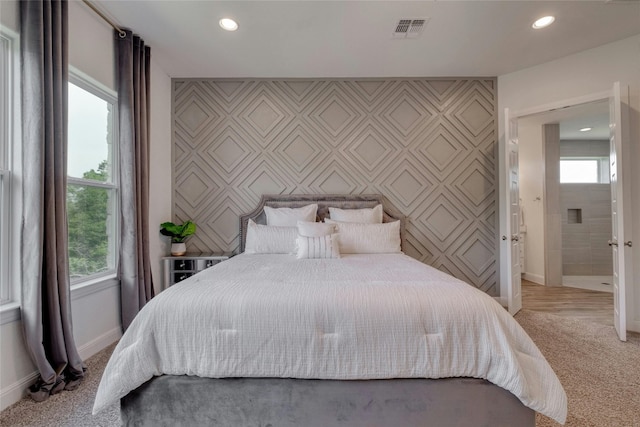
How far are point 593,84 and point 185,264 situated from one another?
4.75 meters

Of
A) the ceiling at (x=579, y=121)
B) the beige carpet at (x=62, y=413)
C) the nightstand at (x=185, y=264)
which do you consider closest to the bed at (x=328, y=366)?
the beige carpet at (x=62, y=413)

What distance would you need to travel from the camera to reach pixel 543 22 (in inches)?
95.1

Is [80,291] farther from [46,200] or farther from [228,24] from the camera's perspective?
[228,24]

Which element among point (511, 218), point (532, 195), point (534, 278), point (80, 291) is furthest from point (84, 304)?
point (532, 195)

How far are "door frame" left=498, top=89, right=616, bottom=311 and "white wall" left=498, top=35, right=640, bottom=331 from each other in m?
0.04

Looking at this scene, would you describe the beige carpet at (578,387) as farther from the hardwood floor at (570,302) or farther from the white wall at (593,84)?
the white wall at (593,84)

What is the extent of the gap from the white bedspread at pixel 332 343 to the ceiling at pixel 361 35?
7.45ft

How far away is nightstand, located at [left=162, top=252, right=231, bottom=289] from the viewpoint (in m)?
3.03

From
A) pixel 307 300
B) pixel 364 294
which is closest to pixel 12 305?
pixel 307 300

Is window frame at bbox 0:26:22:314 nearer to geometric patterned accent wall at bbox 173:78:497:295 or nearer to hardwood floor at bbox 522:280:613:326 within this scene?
geometric patterned accent wall at bbox 173:78:497:295

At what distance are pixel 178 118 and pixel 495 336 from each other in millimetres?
3765

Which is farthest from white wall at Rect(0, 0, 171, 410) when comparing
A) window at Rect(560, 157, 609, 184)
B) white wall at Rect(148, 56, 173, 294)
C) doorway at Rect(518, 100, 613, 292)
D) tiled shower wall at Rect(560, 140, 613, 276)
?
window at Rect(560, 157, 609, 184)

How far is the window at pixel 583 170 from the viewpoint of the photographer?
18.2 ft

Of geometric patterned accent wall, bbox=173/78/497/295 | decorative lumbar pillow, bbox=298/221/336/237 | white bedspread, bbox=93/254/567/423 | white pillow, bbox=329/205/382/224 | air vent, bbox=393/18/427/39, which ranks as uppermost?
air vent, bbox=393/18/427/39
